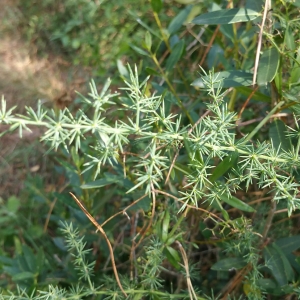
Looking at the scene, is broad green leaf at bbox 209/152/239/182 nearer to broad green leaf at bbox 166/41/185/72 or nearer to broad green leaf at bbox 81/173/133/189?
broad green leaf at bbox 81/173/133/189

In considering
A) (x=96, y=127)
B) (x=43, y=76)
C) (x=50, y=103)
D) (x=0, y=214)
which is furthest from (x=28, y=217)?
(x=96, y=127)

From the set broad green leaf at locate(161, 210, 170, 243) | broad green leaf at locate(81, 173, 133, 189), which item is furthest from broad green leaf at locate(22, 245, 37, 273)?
broad green leaf at locate(161, 210, 170, 243)

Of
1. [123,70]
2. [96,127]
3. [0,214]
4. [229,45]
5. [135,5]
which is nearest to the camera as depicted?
[96,127]

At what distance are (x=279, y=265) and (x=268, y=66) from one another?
464 mm

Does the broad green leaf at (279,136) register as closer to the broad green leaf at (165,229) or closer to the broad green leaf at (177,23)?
the broad green leaf at (165,229)

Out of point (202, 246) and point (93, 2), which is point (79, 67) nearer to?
point (93, 2)

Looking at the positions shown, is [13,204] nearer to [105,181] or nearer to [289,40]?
[105,181]

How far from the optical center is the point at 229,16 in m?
0.84

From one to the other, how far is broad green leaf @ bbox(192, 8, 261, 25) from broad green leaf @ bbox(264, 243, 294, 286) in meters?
0.53

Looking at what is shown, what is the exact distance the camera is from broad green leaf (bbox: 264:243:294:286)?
91 cm

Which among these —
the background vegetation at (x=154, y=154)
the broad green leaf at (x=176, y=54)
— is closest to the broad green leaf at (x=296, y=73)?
the background vegetation at (x=154, y=154)

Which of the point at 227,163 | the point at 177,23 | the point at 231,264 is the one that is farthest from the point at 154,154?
the point at 177,23

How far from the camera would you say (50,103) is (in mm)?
1989

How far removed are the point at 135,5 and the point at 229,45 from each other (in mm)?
826
